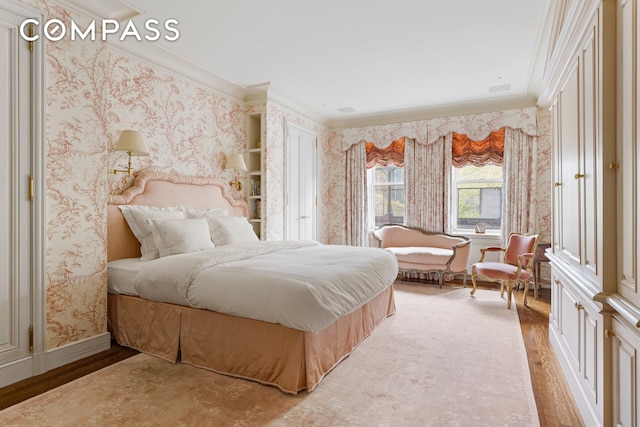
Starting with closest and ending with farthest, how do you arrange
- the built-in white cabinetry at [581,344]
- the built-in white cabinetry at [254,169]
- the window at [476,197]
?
the built-in white cabinetry at [581,344], the built-in white cabinetry at [254,169], the window at [476,197]

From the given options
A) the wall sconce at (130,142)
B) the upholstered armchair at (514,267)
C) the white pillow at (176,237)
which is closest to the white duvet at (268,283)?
the white pillow at (176,237)

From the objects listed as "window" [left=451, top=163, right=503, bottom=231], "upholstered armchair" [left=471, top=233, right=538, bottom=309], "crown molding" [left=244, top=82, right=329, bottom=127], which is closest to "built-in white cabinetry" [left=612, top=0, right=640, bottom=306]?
"upholstered armchair" [left=471, top=233, right=538, bottom=309]

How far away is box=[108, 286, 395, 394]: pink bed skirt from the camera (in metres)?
2.25

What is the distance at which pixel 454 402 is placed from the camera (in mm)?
2158

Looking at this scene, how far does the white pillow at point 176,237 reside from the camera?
3.26 meters

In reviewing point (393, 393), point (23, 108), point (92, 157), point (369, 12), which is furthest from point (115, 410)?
point (369, 12)

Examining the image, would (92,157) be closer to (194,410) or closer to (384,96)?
(194,410)

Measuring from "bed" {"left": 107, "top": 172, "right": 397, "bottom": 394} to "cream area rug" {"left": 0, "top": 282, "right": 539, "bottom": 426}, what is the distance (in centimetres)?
10

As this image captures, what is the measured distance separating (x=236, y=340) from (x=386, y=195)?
474 cm

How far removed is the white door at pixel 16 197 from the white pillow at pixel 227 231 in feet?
5.33

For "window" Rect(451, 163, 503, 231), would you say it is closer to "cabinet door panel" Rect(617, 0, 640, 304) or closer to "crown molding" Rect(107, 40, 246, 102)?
"crown molding" Rect(107, 40, 246, 102)

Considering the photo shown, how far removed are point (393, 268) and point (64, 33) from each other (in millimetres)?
3434

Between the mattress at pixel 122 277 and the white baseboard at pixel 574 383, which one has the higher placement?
the mattress at pixel 122 277

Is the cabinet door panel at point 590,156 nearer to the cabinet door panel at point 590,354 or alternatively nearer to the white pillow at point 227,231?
the cabinet door panel at point 590,354
